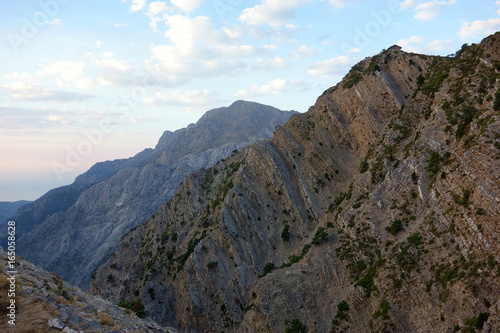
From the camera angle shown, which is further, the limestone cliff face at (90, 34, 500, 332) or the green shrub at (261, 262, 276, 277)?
the green shrub at (261, 262, 276, 277)

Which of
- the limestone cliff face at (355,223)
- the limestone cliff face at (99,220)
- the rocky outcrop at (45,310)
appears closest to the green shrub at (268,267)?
the limestone cliff face at (355,223)

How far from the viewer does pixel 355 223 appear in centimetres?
4506

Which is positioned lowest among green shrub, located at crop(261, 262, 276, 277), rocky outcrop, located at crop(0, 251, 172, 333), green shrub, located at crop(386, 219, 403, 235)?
green shrub, located at crop(261, 262, 276, 277)

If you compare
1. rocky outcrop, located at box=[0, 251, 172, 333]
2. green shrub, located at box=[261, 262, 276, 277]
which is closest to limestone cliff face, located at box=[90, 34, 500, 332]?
green shrub, located at box=[261, 262, 276, 277]

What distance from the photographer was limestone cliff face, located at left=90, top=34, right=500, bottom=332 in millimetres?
31167

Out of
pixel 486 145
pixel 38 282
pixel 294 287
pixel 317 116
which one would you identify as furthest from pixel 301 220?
pixel 38 282

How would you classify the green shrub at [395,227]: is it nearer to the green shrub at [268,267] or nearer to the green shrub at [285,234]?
the green shrub at [285,234]

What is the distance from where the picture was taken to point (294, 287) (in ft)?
143

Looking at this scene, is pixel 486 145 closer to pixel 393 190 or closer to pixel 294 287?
pixel 393 190

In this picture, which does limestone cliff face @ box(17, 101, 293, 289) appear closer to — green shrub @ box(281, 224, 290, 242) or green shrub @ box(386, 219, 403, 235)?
green shrub @ box(281, 224, 290, 242)

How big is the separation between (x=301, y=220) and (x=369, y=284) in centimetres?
2141

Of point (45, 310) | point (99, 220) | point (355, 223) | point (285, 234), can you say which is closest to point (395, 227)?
point (355, 223)

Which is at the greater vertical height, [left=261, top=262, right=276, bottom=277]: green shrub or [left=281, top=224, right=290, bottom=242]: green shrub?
[left=281, top=224, right=290, bottom=242]: green shrub

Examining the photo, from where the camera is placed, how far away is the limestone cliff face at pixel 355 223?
102 ft
